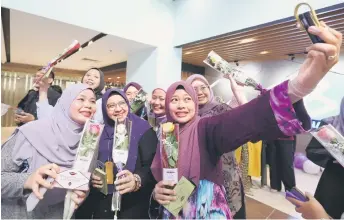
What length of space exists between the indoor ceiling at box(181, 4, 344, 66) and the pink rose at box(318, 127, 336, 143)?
2.42m

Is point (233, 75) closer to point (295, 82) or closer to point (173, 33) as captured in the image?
point (295, 82)

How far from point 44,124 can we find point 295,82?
1143 millimetres

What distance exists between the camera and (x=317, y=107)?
4.98 m

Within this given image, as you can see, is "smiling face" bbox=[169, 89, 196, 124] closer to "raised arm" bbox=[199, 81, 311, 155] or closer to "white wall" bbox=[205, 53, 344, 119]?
"raised arm" bbox=[199, 81, 311, 155]

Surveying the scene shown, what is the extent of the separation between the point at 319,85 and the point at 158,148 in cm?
525


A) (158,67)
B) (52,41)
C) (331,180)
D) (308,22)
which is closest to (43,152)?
(308,22)

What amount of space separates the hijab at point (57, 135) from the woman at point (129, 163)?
15 centimetres

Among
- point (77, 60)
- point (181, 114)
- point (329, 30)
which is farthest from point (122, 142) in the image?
point (77, 60)

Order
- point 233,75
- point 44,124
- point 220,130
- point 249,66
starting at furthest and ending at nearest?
point 249,66, point 233,75, point 44,124, point 220,130

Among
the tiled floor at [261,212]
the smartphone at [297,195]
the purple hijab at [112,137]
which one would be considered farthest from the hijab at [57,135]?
the tiled floor at [261,212]

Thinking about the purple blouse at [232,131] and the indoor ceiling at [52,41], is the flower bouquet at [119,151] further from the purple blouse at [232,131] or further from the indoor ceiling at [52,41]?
the indoor ceiling at [52,41]

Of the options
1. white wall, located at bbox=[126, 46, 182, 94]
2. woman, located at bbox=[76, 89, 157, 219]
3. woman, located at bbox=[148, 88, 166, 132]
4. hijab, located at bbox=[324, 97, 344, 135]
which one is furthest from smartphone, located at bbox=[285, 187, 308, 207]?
white wall, located at bbox=[126, 46, 182, 94]

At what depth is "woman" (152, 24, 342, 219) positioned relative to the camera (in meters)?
0.63

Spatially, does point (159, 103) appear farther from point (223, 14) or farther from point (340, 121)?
point (223, 14)
